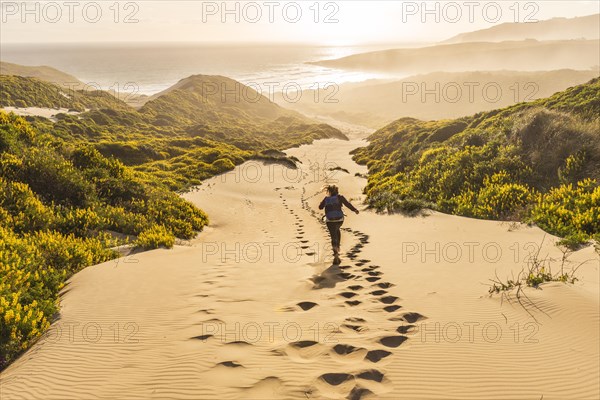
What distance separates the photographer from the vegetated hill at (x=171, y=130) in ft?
94.1

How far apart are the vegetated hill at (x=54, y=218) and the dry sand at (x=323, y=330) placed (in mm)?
470

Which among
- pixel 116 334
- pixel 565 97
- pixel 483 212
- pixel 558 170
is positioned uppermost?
pixel 565 97

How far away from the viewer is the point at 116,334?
518cm

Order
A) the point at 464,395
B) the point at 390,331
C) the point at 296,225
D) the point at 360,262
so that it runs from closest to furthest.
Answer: the point at 464,395 < the point at 390,331 < the point at 360,262 < the point at 296,225

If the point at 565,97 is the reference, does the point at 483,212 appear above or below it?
below

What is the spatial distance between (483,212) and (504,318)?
24.8 feet

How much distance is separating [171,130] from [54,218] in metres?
46.2

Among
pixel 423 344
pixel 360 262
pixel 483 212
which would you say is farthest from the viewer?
→ pixel 483 212

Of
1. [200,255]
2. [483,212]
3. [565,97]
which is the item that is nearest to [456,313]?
[200,255]

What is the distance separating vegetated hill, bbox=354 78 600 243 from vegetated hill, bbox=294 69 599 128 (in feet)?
250

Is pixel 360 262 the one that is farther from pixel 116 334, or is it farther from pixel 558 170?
pixel 558 170

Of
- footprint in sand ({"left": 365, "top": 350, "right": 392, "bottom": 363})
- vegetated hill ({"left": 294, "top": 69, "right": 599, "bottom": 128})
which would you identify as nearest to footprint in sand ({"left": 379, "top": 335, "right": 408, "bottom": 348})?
footprint in sand ({"left": 365, "top": 350, "right": 392, "bottom": 363})

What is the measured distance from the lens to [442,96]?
409ft

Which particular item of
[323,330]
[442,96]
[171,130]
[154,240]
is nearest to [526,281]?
[323,330]
